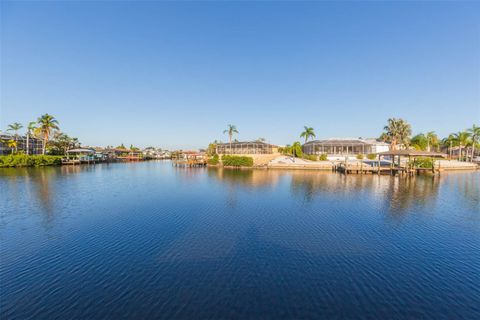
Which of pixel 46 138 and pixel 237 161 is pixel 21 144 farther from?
pixel 237 161

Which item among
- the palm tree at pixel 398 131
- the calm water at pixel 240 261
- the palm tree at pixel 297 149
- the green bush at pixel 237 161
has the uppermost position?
the palm tree at pixel 398 131

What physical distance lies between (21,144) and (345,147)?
12440 centimetres

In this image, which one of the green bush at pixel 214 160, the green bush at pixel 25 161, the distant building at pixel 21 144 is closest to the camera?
the green bush at pixel 25 161

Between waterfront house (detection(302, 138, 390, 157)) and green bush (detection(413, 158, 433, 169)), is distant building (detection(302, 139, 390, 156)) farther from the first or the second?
green bush (detection(413, 158, 433, 169))

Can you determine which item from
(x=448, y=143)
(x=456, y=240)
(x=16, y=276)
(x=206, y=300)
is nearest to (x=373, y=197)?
(x=456, y=240)

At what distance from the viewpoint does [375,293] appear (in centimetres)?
986

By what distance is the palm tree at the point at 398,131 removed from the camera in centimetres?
7081

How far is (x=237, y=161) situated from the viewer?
75.4 meters

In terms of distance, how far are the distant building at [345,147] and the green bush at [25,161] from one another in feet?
302

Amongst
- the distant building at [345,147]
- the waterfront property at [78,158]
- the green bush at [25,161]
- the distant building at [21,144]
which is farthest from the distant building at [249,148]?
the distant building at [21,144]

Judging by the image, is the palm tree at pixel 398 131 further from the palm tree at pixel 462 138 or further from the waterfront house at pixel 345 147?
the palm tree at pixel 462 138

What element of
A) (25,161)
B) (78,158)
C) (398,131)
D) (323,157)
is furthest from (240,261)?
(78,158)

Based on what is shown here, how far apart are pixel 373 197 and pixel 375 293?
22318mm

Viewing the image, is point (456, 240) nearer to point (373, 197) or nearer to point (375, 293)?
point (375, 293)
